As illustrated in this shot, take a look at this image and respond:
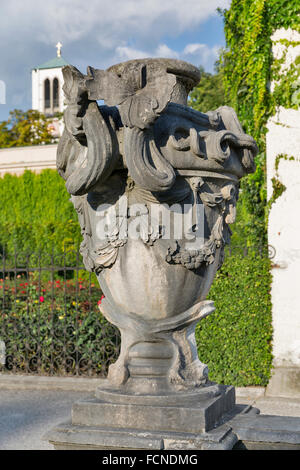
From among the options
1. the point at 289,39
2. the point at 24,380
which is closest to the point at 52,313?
the point at 24,380

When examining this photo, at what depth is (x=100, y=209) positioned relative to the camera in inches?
108

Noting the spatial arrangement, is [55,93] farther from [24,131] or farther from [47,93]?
[24,131]

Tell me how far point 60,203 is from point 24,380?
1449cm

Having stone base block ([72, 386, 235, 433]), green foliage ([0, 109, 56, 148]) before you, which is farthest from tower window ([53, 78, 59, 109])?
stone base block ([72, 386, 235, 433])

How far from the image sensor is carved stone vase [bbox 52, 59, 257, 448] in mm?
2447

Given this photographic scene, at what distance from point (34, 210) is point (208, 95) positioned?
860cm

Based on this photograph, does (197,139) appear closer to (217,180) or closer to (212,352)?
(217,180)

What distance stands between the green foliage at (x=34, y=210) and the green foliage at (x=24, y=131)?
6.27 m

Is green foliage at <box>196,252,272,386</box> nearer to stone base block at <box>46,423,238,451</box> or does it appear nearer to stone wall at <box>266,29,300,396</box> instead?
stone wall at <box>266,29,300,396</box>

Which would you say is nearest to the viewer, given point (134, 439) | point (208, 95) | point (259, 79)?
point (134, 439)

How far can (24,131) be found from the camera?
2814 centimetres

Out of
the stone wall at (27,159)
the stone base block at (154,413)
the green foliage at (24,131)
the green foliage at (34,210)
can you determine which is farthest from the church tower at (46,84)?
the stone base block at (154,413)

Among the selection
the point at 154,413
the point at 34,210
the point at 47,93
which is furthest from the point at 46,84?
the point at 154,413

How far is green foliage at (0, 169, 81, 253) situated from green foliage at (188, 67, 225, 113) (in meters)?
5.98
